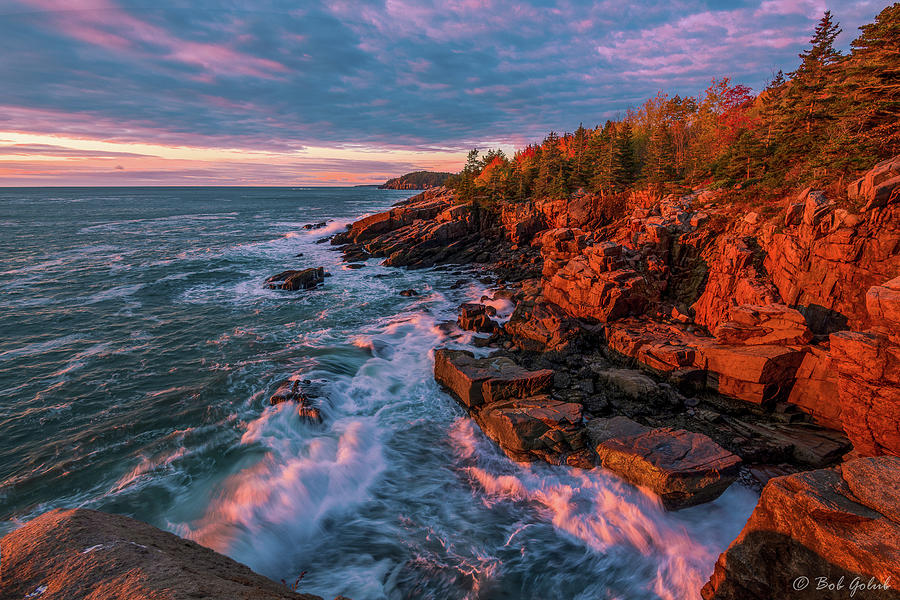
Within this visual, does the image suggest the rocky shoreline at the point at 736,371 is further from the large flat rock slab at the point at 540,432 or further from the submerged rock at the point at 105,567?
the submerged rock at the point at 105,567

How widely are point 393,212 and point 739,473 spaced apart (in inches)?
2150

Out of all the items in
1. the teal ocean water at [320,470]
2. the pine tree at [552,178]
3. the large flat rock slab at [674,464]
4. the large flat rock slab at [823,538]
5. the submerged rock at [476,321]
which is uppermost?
the pine tree at [552,178]

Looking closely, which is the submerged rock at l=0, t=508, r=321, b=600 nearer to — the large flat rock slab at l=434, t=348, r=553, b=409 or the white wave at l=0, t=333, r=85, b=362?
the large flat rock slab at l=434, t=348, r=553, b=409

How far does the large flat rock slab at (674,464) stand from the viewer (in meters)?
10.8

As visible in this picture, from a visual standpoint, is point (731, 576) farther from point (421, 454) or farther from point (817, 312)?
point (817, 312)

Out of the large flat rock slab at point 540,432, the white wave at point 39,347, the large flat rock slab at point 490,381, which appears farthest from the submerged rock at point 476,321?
the white wave at point 39,347

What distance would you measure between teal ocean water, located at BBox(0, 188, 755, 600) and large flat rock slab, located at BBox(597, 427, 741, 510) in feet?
1.59

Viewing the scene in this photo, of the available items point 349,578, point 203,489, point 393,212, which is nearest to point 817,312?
point 349,578

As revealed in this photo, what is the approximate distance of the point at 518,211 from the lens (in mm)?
50688

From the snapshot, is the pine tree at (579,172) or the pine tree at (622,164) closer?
the pine tree at (622,164)

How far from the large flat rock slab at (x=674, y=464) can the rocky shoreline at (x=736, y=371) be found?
55 millimetres

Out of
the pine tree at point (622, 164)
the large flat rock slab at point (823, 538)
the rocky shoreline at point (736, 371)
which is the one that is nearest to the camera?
the large flat rock slab at point (823, 538)

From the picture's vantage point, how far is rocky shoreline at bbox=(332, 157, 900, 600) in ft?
22.8

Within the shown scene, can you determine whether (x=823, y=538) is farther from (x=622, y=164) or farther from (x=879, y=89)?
(x=622, y=164)
